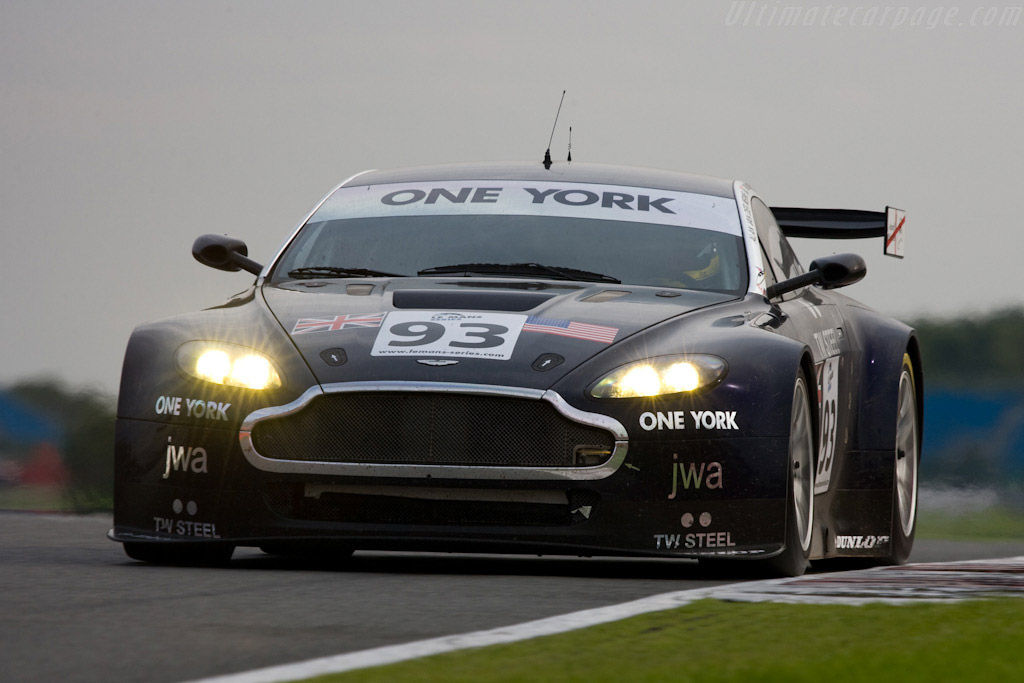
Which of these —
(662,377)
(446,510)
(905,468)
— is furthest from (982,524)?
(446,510)

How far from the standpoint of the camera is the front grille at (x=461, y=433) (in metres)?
5.82

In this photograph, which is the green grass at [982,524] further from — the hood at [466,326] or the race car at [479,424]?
the hood at [466,326]

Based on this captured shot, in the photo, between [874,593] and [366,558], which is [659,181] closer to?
[366,558]

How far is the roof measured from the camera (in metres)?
7.91

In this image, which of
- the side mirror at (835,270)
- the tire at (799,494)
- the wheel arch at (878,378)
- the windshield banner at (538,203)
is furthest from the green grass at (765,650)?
the windshield banner at (538,203)

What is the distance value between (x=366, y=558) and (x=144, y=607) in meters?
2.41

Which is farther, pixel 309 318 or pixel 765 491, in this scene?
pixel 309 318

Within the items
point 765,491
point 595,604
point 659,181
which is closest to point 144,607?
point 595,604

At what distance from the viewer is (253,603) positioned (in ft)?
15.5

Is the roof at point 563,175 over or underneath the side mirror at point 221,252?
over

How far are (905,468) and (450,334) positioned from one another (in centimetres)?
291

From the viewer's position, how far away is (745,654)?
3703mm

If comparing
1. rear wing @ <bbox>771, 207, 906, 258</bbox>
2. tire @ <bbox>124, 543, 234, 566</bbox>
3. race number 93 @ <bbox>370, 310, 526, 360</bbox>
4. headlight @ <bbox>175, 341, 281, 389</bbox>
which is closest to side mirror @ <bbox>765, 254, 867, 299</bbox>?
race number 93 @ <bbox>370, 310, 526, 360</bbox>

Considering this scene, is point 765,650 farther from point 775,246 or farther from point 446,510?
point 775,246
